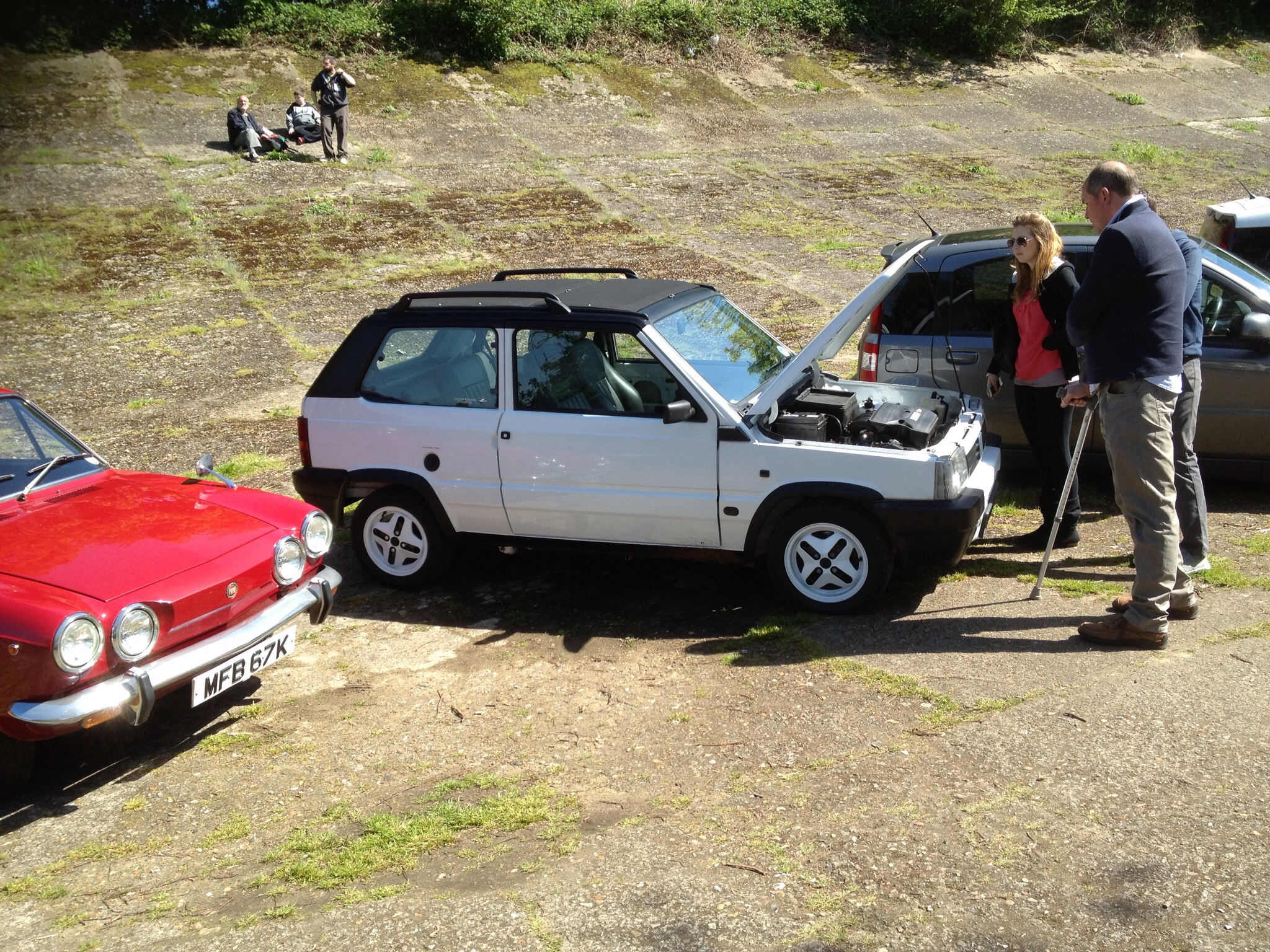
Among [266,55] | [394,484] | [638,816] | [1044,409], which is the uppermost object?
[266,55]

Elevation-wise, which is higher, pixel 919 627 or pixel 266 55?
pixel 266 55

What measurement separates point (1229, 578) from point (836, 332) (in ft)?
8.26

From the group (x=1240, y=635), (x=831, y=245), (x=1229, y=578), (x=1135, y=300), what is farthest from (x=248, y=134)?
(x=1240, y=635)

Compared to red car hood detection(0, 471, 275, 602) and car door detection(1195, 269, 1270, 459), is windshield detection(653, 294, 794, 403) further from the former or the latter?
car door detection(1195, 269, 1270, 459)

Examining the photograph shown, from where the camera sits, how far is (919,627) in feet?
18.9

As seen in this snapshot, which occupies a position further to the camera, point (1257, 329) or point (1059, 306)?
point (1257, 329)

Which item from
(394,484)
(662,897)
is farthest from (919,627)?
(394,484)

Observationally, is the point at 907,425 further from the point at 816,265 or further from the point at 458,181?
the point at 458,181

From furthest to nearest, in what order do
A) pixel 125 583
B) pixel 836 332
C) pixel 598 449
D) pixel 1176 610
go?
pixel 598 449 → pixel 836 332 → pixel 1176 610 → pixel 125 583

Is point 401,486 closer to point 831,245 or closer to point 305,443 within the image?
point 305,443

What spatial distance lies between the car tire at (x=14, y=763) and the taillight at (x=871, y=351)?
18.0 feet

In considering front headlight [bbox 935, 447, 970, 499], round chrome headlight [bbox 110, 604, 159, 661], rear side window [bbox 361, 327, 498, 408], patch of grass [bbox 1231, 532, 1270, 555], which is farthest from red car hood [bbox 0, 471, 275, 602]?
patch of grass [bbox 1231, 532, 1270, 555]

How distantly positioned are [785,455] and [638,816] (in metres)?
2.19

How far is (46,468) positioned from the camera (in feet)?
18.4
